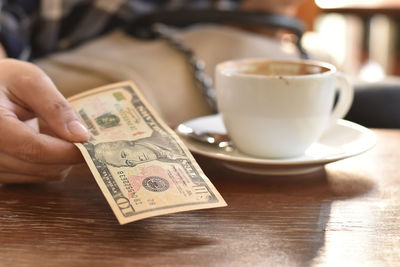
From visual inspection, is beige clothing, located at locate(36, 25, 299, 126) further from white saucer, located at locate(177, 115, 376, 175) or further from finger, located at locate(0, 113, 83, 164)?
finger, located at locate(0, 113, 83, 164)

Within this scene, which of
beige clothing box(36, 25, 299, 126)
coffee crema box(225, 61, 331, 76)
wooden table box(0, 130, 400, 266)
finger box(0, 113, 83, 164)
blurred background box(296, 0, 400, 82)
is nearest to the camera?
wooden table box(0, 130, 400, 266)

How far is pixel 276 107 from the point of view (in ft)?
2.19

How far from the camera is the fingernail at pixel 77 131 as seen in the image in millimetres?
588

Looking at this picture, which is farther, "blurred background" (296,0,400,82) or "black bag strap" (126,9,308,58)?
"blurred background" (296,0,400,82)

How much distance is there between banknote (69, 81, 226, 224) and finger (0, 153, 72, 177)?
5 cm

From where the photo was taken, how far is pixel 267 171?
2.25 feet

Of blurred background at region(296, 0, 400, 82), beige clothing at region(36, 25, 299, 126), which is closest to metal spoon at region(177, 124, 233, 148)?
beige clothing at region(36, 25, 299, 126)

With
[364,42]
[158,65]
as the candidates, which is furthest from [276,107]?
[364,42]

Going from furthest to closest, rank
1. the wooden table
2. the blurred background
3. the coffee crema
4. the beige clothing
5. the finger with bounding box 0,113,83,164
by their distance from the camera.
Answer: the blurred background < the beige clothing < the coffee crema < the finger with bounding box 0,113,83,164 < the wooden table

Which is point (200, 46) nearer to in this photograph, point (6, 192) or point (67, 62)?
point (67, 62)

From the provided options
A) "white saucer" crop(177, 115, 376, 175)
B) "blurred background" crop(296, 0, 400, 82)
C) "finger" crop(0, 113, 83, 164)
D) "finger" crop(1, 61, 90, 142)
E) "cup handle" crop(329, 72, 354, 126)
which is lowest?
"blurred background" crop(296, 0, 400, 82)

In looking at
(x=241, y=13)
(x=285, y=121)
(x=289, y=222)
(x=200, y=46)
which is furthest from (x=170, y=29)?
(x=289, y=222)

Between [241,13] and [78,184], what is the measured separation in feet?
2.17

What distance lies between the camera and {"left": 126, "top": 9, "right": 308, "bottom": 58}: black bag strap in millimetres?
1176
